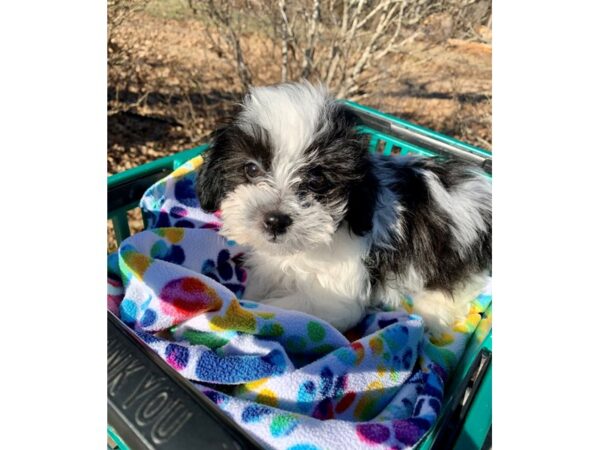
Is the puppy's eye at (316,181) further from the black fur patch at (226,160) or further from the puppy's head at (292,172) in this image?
the black fur patch at (226,160)

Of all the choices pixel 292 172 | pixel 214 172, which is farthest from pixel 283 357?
pixel 214 172

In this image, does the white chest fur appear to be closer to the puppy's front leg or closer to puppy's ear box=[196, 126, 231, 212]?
the puppy's front leg

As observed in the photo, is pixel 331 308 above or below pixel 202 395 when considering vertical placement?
below

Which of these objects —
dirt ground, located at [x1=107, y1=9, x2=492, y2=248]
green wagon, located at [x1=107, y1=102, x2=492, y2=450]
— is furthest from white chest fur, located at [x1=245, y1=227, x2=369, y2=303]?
dirt ground, located at [x1=107, y1=9, x2=492, y2=248]

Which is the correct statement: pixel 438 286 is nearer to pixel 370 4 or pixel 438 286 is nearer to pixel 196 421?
pixel 196 421

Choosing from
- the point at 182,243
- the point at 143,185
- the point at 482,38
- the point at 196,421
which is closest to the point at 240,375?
the point at 196,421

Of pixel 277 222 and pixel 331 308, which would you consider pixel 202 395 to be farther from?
pixel 331 308
